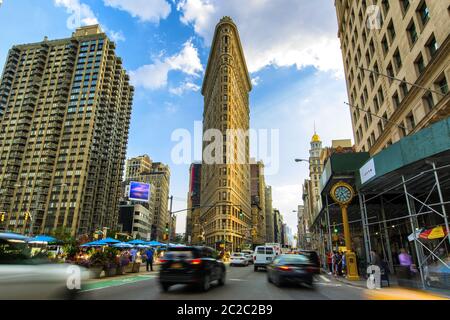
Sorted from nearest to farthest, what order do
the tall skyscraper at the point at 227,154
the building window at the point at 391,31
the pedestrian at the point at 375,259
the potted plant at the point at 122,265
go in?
1. the pedestrian at the point at 375,259
2. the potted plant at the point at 122,265
3. the building window at the point at 391,31
4. the tall skyscraper at the point at 227,154

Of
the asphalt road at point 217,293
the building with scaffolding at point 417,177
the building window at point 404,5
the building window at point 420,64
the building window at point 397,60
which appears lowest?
the asphalt road at point 217,293

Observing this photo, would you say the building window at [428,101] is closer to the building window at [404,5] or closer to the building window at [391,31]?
the building window at [404,5]

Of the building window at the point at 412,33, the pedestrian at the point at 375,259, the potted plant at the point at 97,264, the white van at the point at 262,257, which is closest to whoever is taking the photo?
the pedestrian at the point at 375,259

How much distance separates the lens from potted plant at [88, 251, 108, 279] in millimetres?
16700

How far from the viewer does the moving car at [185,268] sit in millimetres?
10828

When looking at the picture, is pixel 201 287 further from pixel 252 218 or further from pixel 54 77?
pixel 54 77

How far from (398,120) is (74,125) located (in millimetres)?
116711

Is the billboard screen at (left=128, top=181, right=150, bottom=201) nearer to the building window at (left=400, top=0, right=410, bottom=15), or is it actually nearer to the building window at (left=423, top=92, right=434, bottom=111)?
the building window at (left=423, top=92, right=434, bottom=111)

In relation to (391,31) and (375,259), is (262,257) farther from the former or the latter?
(391,31)

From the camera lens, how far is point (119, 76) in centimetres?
13550

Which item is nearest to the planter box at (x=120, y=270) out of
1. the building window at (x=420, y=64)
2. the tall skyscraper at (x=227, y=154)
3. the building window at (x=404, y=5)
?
the building window at (x=420, y=64)

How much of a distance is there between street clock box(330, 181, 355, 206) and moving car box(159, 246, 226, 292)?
1282 centimetres

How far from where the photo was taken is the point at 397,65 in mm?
27109
